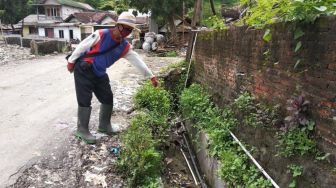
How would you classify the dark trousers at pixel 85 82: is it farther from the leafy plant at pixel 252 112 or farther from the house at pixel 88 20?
the house at pixel 88 20

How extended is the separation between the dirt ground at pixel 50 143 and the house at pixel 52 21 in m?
38.9

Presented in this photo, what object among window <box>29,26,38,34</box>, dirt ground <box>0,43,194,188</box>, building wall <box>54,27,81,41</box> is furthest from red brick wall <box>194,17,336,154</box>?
window <box>29,26,38,34</box>

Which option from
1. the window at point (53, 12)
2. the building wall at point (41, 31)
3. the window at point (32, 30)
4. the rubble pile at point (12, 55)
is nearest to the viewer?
the rubble pile at point (12, 55)

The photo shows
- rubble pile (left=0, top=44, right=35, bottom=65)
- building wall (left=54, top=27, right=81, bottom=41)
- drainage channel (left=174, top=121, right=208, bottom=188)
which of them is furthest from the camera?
building wall (left=54, top=27, right=81, bottom=41)

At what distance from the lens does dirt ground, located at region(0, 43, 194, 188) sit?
4020 mm

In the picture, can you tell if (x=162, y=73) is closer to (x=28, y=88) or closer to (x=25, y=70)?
(x=28, y=88)

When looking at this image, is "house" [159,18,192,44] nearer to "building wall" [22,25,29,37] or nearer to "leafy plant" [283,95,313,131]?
"leafy plant" [283,95,313,131]

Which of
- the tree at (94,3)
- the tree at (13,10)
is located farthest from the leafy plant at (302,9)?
the tree at (94,3)

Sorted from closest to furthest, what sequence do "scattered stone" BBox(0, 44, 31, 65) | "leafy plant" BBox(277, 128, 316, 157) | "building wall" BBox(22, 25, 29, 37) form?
1. "leafy plant" BBox(277, 128, 316, 157)
2. "scattered stone" BBox(0, 44, 31, 65)
3. "building wall" BBox(22, 25, 29, 37)

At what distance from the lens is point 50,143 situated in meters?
4.87

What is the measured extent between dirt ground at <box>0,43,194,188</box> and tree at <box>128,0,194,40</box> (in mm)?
12887

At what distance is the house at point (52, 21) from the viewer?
45375mm

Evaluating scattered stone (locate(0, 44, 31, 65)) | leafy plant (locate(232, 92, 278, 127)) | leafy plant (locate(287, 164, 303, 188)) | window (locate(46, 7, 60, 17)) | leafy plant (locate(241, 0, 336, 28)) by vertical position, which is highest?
window (locate(46, 7, 60, 17))

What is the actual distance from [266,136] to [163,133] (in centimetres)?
228
